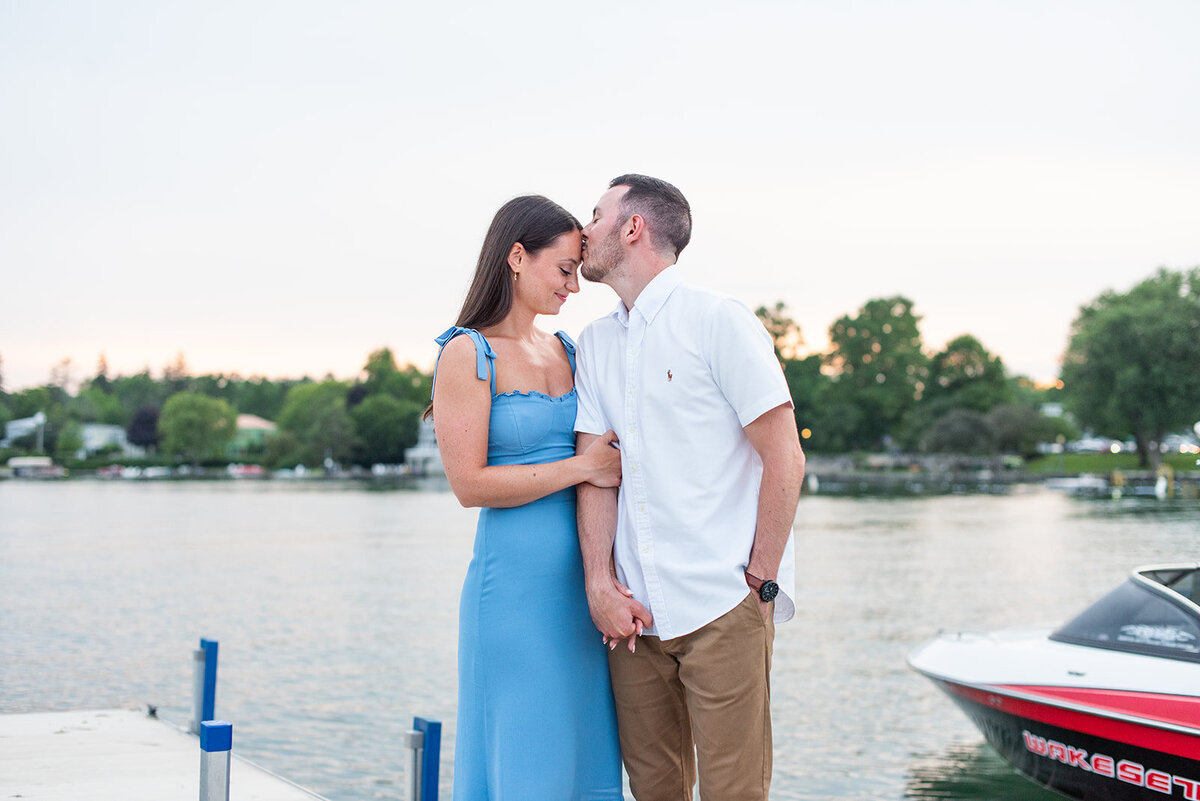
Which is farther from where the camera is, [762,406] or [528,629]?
[528,629]

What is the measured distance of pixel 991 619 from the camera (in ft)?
73.1

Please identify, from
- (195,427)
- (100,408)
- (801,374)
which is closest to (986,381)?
(801,374)

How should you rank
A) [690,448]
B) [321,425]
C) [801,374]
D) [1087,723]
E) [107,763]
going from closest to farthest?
[690,448]
[107,763]
[1087,723]
[801,374]
[321,425]

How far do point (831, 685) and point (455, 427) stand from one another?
1388cm

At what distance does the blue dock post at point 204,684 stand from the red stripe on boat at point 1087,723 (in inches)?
233

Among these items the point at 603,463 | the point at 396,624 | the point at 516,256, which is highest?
the point at 516,256

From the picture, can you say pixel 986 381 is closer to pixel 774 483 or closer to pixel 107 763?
pixel 107 763

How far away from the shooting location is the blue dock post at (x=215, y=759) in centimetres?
402

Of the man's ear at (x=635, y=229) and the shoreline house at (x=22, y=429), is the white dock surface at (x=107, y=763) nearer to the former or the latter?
the man's ear at (x=635, y=229)

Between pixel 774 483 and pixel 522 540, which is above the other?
pixel 774 483

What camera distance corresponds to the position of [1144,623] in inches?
293

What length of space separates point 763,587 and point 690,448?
1.44 feet

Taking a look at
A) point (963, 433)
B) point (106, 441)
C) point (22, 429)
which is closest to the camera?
point (963, 433)

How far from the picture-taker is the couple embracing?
2963 millimetres
